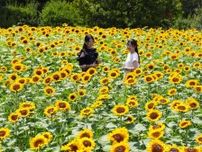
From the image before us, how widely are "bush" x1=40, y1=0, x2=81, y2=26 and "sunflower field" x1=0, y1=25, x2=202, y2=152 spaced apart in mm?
10598

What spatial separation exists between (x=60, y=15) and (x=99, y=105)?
55.1 ft

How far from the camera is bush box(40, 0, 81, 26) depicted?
23.2 metres

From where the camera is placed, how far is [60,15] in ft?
76.3

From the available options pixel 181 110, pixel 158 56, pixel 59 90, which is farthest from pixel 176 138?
pixel 158 56

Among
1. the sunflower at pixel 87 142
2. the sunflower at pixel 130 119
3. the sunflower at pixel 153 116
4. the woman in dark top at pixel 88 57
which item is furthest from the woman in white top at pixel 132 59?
the sunflower at pixel 87 142

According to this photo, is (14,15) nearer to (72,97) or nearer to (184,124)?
(72,97)

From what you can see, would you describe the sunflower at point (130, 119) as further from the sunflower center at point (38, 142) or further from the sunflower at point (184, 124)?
the sunflower center at point (38, 142)

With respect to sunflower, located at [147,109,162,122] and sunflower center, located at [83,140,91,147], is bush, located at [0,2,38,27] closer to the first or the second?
sunflower, located at [147,109,162,122]

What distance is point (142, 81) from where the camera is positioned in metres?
8.73

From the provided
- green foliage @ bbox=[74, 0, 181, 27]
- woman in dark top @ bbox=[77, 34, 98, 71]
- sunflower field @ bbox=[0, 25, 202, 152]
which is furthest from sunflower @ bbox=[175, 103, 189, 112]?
green foliage @ bbox=[74, 0, 181, 27]

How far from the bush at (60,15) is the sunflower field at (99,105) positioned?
10598 mm

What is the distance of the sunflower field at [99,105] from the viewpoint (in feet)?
18.0

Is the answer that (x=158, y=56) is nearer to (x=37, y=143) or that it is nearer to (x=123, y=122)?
(x=123, y=122)

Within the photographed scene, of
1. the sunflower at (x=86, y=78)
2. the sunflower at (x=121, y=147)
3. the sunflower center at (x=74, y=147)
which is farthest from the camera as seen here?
the sunflower at (x=86, y=78)
